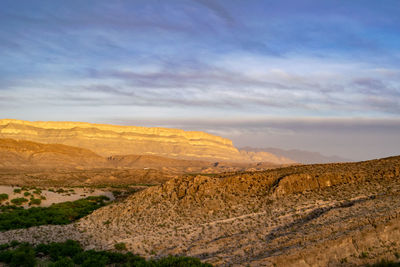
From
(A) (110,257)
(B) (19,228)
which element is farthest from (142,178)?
(A) (110,257)

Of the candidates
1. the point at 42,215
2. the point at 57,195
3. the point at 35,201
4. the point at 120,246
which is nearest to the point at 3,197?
the point at 35,201

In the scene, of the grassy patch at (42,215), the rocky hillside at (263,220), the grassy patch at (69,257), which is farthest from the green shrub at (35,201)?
the grassy patch at (69,257)

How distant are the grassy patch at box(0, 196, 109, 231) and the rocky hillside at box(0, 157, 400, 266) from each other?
6.72ft

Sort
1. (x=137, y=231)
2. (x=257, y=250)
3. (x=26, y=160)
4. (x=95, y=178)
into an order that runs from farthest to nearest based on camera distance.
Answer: (x=26, y=160) < (x=95, y=178) < (x=137, y=231) < (x=257, y=250)

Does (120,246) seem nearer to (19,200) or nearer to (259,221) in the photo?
(259,221)

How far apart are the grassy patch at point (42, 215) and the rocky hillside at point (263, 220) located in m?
2.05

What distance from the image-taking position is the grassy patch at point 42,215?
20.9 meters

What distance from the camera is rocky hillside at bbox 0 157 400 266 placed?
43.6 ft

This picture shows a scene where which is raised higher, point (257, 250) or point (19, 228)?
point (257, 250)

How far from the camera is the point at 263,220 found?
18719 mm

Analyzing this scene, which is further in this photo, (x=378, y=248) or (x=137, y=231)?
(x=137, y=231)

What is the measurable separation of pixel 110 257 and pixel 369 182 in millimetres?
17363

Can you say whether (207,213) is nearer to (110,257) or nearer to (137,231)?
(137,231)

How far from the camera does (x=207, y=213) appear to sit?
21188mm
